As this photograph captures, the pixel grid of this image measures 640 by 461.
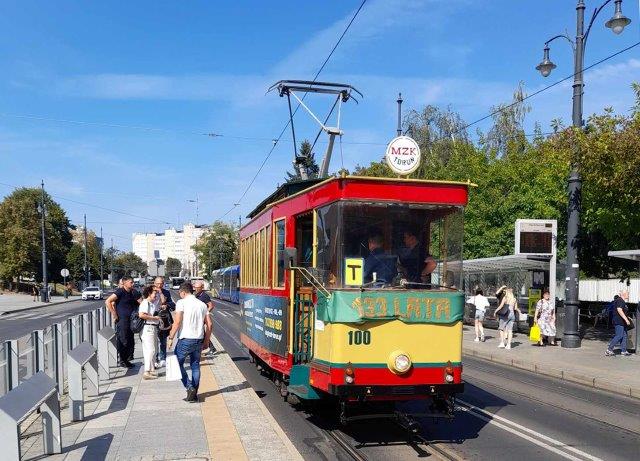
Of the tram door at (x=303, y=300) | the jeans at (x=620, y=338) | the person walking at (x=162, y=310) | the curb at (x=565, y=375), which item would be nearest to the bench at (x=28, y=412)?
the tram door at (x=303, y=300)

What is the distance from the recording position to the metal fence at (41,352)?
8164 mm

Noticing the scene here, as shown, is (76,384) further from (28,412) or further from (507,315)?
(507,315)

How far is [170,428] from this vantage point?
307 inches

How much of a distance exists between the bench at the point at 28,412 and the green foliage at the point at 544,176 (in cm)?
526

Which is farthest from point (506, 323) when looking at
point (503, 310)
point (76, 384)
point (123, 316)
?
point (76, 384)

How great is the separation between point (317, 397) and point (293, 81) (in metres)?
10.5

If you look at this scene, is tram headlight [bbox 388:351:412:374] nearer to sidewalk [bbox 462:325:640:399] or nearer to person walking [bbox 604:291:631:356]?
sidewalk [bbox 462:325:640:399]

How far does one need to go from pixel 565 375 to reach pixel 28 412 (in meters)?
11.4

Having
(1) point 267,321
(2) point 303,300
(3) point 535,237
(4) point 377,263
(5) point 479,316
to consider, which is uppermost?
(3) point 535,237

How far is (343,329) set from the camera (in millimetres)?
7137

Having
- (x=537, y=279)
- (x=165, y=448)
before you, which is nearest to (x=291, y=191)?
(x=165, y=448)

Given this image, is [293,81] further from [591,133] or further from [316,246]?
[316,246]

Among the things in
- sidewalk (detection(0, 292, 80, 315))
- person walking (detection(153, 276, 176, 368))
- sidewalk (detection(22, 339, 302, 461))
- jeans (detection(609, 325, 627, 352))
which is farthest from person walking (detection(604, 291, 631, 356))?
Result: sidewalk (detection(0, 292, 80, 315))

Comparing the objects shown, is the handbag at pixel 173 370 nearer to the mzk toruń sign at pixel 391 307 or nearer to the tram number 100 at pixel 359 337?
the mzk toruń sign at pixel 391 307
